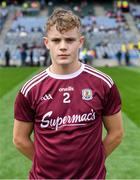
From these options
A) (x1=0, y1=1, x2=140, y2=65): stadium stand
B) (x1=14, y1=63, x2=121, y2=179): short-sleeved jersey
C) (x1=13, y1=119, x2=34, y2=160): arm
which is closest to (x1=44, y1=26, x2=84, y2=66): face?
(x1=14, y1=63, x2=121, y2=179): short-sleeved jersey

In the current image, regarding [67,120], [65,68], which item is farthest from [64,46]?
[67,120]

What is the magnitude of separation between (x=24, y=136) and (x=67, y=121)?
459 mm

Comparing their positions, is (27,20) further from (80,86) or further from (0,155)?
(80,86)

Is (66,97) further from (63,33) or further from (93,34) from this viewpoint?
(93,34)

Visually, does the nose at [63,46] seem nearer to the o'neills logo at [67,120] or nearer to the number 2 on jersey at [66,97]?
the number 2 on jersey at [66,97]

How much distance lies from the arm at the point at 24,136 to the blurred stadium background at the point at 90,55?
5.38 feet

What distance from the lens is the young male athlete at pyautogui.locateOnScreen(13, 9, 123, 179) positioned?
3.26m

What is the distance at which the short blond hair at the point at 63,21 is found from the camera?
10.6 ft

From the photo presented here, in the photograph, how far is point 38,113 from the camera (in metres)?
3.33

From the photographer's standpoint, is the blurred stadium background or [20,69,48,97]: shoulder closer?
[20,69,48,97]: shoulder

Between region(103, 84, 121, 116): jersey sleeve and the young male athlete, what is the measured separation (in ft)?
0.12

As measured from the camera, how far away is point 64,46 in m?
3.23

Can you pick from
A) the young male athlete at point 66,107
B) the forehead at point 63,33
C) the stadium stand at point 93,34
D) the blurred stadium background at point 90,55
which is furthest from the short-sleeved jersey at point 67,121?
the stadium stand at point 93,34

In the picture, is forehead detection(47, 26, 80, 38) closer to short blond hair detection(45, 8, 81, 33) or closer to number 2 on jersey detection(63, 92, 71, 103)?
short blond hair detection(45, 8, 81, 33)
